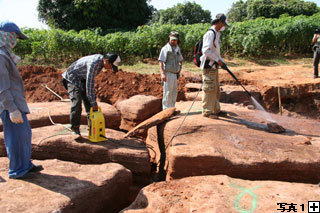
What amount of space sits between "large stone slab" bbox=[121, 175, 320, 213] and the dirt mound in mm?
4613

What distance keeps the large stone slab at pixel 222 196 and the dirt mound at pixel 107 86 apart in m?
4.61

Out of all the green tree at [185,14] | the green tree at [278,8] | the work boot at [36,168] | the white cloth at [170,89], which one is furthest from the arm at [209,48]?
the green tree at [278,8]

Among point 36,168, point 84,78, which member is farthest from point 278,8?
point 36,168

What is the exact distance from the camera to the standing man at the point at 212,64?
436cm

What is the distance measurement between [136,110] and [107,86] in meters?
2.54

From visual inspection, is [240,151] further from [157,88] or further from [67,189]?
[157,88]

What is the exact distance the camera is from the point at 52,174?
3238mm

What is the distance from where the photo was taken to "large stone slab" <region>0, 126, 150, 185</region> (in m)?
3.96

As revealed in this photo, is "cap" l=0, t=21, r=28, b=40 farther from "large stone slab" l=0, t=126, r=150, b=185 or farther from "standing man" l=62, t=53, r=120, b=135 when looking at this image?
"large stone slab" l=0, t=126, r=150, b=185

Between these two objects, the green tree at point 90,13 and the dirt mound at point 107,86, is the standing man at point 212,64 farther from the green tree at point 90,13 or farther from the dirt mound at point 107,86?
the green tree at point 90,13

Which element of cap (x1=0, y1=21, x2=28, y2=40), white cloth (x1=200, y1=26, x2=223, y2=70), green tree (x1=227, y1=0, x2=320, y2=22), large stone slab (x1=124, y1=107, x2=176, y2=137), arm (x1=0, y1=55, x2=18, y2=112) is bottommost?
large stone slab (x1=124, y1=107, x2=176, y2=137)

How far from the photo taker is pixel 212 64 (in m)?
4.52

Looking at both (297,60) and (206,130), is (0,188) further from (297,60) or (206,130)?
(297,60)

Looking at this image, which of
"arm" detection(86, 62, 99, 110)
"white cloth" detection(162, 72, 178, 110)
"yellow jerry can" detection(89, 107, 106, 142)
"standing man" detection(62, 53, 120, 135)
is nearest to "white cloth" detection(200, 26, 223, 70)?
"white cloth" detection(162, 72, 178, 110)
